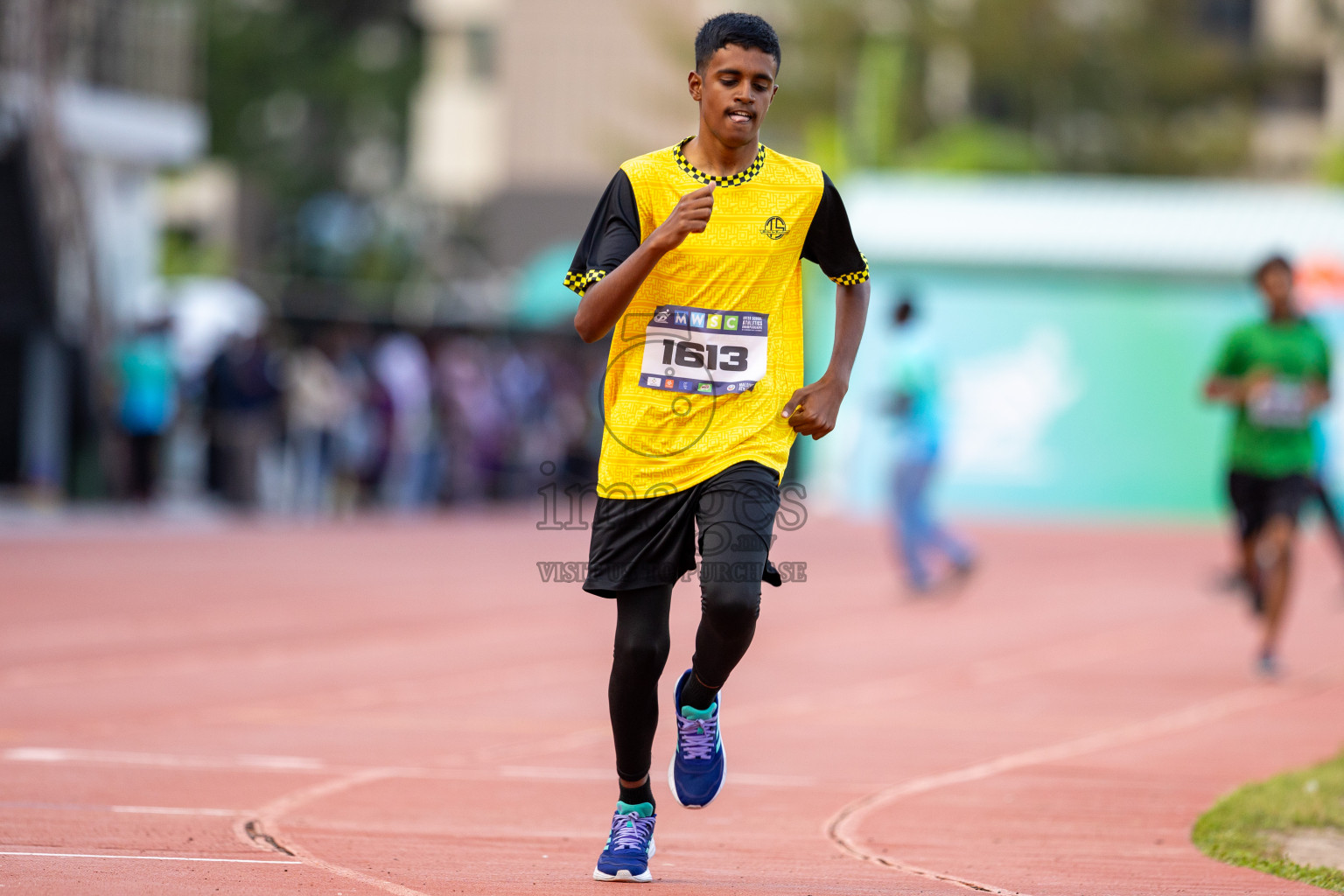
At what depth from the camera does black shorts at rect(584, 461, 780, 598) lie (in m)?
5.33

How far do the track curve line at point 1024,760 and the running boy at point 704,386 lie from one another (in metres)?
0.90

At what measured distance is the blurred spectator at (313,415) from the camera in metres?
22.9

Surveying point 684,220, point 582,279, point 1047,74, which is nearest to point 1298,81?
point 1047,74

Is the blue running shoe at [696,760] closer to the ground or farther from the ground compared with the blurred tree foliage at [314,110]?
closer to the ground

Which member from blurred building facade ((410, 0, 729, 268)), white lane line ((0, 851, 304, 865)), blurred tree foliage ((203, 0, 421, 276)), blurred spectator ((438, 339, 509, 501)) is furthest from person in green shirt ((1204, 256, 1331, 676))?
blurred building facade ((410, 0, 729, 268))

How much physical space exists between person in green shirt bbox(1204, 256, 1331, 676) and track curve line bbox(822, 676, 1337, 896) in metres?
0.75

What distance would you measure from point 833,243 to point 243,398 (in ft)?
57.3

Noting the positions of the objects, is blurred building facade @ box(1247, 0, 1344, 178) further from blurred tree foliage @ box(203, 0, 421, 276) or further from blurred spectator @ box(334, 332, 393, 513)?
blurred spectator @ box(334, 332, 393, 513)

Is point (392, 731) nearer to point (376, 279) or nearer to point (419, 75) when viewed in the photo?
point (376, 279)

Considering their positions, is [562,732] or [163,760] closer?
[163,760]

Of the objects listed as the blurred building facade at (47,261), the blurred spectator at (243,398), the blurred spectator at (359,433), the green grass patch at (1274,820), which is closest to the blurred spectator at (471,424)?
the blurred spectator at (359,433)

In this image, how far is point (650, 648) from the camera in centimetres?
539

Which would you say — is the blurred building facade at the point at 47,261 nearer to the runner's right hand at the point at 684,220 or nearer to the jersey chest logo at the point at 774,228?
the jersey chest logo at the point at 774,228

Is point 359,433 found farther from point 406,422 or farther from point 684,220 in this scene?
point 684,220
